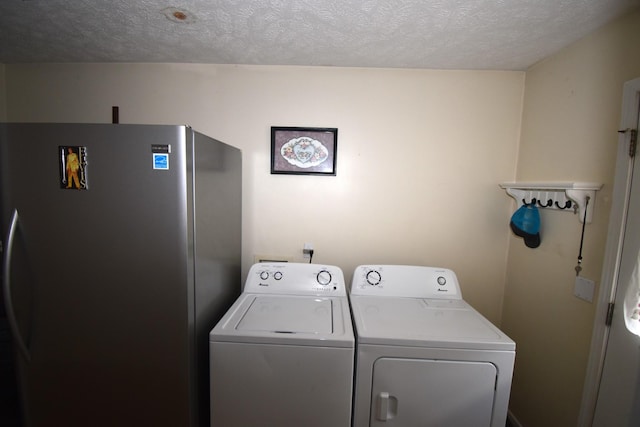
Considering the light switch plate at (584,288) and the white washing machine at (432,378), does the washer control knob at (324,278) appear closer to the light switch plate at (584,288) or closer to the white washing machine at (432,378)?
the white washing machine at (432,378)

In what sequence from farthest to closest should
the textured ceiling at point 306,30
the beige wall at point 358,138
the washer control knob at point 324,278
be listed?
the beige wall at point 358,138, the washer control knob at point 324,278, the textured ceiling at point 306,30

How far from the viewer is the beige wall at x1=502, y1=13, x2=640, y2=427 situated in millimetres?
1076

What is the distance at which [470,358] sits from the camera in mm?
1000

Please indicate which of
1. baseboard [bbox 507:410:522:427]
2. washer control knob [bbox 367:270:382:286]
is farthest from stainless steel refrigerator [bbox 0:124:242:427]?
baseboard [bbox 507:410:522:427]

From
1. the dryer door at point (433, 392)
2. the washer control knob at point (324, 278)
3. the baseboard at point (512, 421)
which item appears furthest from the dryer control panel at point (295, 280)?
the baseboard at point (512, 421)

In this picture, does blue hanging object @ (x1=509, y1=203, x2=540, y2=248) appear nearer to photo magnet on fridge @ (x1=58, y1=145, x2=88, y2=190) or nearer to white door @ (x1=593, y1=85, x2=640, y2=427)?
white door @ (x1=593, y1=85, x2=640, y2=427)

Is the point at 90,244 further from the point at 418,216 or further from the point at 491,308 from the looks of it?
the point at 491,308

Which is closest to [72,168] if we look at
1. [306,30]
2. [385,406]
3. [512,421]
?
[306,30]

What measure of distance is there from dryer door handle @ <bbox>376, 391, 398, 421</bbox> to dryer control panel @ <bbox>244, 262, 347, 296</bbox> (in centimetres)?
53

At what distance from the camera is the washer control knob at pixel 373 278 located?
1479 mm

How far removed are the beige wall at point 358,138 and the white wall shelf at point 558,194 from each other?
155 millimetres

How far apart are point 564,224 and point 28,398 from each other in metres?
2.70

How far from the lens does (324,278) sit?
1479 mm

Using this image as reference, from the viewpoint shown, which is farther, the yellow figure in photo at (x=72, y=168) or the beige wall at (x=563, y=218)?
the beige wall at (x=563, y=218)
